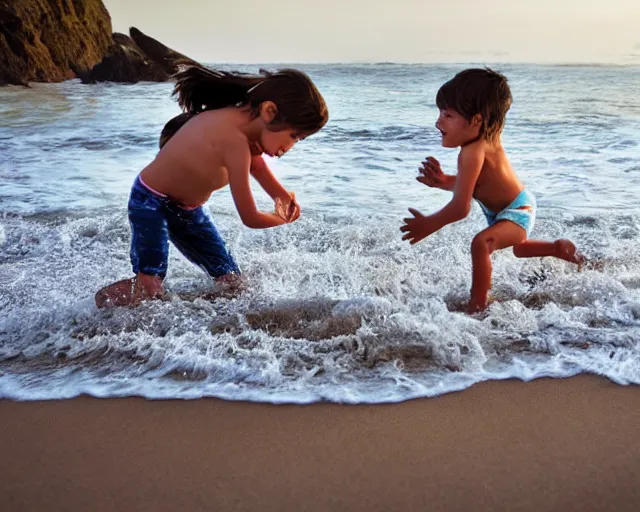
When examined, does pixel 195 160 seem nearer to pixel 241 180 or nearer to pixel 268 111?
pixel 241 180

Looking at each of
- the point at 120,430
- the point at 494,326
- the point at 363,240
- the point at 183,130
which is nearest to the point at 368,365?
the point at 494,326

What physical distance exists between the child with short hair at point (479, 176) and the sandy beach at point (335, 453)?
0.61 metres

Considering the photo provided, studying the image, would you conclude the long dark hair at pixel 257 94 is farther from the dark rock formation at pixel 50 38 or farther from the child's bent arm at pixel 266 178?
the dark rock formation at pixel 50 38

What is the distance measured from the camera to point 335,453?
1.48m

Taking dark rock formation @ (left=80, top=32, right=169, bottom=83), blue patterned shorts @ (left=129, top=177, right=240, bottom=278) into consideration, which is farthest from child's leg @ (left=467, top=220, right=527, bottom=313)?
dark rock formation @ (left=80, top=32, right=169, bottom=83)

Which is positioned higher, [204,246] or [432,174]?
[432,174]

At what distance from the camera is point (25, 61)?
40.2 ft

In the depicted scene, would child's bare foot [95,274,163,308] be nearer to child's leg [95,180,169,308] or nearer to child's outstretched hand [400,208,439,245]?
child's leg [95,180,169,308]

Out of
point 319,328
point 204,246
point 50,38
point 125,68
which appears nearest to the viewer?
point 319,328

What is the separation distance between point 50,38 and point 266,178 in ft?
40.2

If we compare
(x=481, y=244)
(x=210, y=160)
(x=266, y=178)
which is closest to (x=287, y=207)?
(x=266, y=178)

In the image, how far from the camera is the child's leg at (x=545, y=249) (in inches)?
103

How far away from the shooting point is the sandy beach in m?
1.34

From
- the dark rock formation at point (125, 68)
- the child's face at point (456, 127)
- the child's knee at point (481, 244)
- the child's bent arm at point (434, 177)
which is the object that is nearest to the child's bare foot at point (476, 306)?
the child's knee at point (481, 244)
